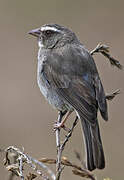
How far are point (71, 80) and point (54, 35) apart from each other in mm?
914

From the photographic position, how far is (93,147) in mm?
5035

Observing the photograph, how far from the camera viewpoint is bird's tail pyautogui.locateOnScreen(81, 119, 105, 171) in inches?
183

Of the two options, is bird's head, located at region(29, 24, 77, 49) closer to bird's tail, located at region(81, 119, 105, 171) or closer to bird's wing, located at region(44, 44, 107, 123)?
bird's wing, located at region(44, 44, 107, 123)

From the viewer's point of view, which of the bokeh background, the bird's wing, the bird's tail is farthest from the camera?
the bokeh background

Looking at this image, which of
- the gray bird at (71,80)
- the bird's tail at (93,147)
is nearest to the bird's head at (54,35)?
the gray bird at (71,80)

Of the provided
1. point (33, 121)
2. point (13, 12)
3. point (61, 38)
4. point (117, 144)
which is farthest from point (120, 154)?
point (13, 12)

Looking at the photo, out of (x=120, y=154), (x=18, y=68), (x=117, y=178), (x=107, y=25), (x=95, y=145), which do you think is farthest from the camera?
(x=107, y=25)

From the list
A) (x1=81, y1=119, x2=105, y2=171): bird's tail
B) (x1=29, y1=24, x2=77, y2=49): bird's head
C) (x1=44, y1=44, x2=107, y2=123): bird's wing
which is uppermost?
(x1=29, y1=24, x2=77, y2=49): bird's head

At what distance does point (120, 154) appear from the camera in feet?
31.4

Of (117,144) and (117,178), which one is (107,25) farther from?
(117,178)

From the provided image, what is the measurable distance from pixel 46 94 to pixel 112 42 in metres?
8.28

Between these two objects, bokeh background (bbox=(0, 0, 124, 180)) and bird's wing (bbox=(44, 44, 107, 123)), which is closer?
bird's wing (bbox=(44, 44, 107, 123))

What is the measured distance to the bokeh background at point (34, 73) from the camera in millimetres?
10141

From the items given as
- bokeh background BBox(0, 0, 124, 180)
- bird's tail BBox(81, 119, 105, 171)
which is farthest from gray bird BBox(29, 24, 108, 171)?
bokeh background BBox(0, 0, 124, 180)
